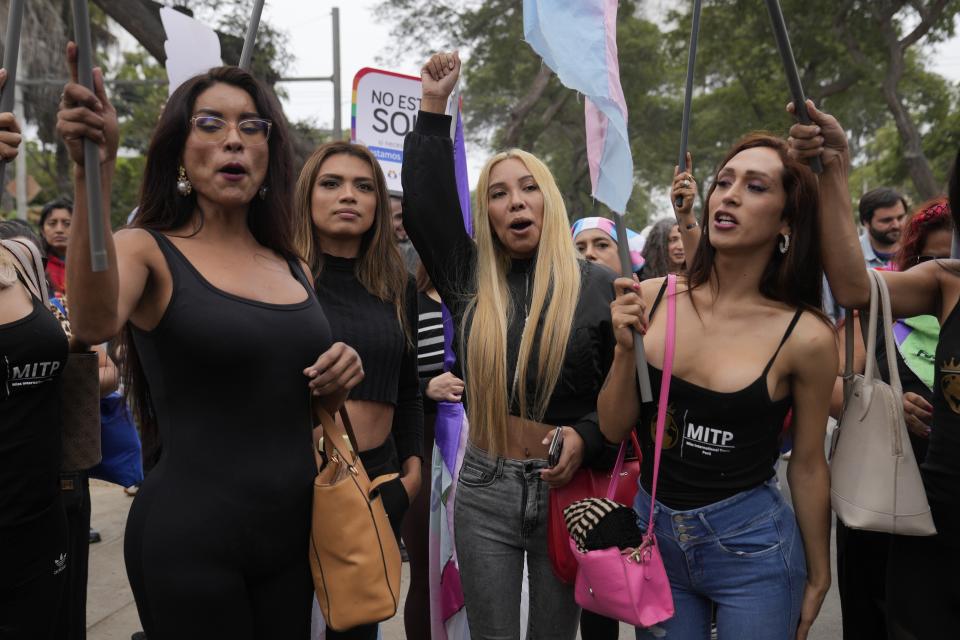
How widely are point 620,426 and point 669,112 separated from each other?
26.3 m

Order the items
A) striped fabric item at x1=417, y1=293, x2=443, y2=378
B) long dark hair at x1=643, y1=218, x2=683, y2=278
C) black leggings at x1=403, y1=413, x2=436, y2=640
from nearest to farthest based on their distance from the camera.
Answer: black leggings at x1=403, y1=413, x2=436, y2=640 < striped fabric item at x1=417, y1=293, x2=443, y2=378 < long dark hair at x1=643, y1=218, x2=683, y2=278

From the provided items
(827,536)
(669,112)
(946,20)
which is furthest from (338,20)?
(827,536)

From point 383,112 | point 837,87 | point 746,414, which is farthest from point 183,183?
point 837,87

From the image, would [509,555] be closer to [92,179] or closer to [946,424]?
[946,424]

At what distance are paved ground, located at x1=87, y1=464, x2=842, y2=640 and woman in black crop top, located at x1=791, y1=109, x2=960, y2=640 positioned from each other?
7.80ft

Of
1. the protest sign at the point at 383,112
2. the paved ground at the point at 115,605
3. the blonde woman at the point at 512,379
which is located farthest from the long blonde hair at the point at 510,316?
the protest sign at the point at 383,112

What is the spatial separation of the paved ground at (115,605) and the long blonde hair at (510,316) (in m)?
2.24

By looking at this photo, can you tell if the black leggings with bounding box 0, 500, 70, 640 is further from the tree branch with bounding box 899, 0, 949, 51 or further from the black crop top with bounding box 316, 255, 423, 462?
the tree branch with bounding box 899, 0, 949, 51

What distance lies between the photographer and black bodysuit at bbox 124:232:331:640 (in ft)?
6.55

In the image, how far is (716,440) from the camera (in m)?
2.42

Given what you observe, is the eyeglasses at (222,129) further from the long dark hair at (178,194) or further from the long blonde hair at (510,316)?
the long blonde hair at (510,316)

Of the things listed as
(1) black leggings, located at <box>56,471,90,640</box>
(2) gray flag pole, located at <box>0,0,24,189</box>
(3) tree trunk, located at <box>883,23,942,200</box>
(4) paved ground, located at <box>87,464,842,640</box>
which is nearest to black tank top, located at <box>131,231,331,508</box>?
(2) gray flag pole, located at <box>0,0,24,189</box>

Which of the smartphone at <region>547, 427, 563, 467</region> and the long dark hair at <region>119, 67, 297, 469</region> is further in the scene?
the smartphone at <region>547, 427, 563, 467</region>

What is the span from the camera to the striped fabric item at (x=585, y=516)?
92.2 inches
